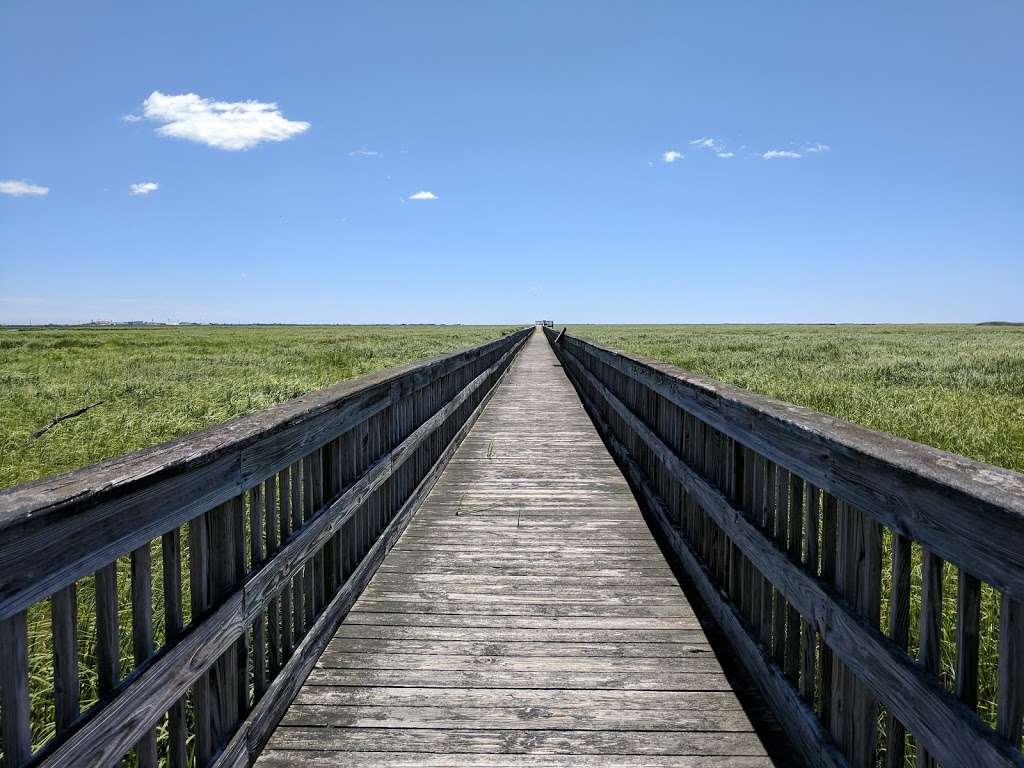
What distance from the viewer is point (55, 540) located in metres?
1.34

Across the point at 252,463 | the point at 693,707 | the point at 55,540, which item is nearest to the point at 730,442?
the point at 693,707

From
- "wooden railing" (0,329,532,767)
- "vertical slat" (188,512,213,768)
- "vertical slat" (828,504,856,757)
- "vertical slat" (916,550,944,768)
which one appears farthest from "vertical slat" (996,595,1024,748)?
"vertical slat" (188,512,213,768)

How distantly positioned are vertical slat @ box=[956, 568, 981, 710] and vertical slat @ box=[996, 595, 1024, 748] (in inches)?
4.1

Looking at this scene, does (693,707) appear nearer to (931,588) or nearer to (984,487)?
(931,588)

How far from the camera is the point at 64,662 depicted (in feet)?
4.80

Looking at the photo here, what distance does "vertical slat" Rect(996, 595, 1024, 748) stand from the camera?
146cm

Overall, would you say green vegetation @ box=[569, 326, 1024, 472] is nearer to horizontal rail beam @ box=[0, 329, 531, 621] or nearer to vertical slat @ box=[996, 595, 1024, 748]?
vertical slat @ box=[996, 595, 1024, 748]

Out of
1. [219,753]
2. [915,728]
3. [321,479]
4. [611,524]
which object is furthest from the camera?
[611,524]

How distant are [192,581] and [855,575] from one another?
2.16 m

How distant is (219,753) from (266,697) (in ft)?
1.20

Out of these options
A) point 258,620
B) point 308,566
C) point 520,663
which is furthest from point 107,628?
point 520,663

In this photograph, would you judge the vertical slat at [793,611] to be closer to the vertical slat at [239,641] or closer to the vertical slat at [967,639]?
the vertical slat at [967,639]

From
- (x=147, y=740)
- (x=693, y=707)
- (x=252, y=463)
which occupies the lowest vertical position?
(x=693, y=707)

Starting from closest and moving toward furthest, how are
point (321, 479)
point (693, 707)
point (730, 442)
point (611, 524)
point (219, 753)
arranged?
point (219, 753) < point (693, 707) < point (321, 479) < point (730, 442) < point (611, 524)
